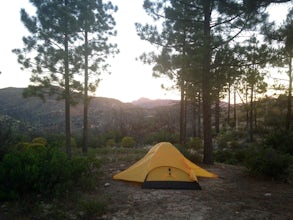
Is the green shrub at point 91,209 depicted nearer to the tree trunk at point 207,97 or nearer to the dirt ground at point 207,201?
the dirt ground at point 207,201

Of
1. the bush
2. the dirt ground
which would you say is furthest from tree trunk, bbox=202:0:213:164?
the bush

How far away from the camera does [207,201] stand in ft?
22.0

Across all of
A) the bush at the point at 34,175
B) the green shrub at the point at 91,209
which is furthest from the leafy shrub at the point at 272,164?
the bush at the point at 34,175

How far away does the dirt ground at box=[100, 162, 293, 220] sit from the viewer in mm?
5887

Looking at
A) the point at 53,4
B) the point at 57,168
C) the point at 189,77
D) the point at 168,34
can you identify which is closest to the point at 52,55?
the point at 53,4

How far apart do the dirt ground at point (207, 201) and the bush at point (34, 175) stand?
38.3 inches

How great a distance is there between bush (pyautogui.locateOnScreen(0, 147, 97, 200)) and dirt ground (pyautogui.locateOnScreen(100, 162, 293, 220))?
3.19 feet

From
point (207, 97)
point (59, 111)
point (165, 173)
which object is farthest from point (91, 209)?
point (59, 111)

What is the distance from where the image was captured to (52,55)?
14.0 meters

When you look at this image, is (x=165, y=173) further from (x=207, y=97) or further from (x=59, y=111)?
(x=59, y=111)

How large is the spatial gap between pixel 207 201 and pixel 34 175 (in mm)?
3653

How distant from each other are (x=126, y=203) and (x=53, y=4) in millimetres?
10418

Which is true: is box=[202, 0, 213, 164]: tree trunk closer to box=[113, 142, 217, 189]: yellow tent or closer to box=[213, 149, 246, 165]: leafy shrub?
box=[113, 142, 217, 189]: yellow tent

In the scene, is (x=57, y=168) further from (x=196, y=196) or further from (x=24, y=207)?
(x=196, y=196)
